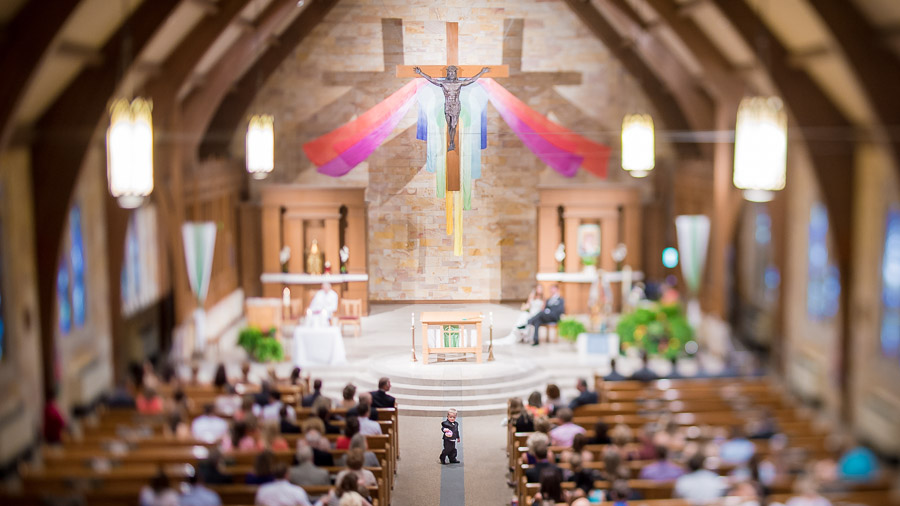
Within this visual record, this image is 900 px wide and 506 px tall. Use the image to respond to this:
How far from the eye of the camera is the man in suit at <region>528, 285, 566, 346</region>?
8.03 m

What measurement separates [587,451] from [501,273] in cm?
172

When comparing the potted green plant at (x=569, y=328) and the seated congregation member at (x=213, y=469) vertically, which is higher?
the potted green plant at (x=569, y=328)

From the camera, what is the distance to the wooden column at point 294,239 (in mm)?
8258

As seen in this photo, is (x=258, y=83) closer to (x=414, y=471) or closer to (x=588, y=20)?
(x=588, y=20)

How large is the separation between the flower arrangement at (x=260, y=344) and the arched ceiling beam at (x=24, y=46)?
8.52 feet

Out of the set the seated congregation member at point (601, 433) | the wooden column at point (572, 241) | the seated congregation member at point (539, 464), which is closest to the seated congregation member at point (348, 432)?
the seated congregation member at point (539, 464)

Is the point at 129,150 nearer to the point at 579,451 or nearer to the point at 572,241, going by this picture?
the point at 572,241

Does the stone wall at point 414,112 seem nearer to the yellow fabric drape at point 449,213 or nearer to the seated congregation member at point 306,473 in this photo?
the yellow fabric drape at point 449,213

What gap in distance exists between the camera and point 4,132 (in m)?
7.05

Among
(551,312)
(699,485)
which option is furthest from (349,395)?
(699,485)

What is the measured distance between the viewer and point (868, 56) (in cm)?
714

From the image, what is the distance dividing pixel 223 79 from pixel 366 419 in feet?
10.8

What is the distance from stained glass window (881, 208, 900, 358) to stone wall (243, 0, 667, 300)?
2087 mm

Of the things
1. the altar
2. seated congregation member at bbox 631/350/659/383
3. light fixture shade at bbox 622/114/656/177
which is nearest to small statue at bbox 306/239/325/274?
the altar
